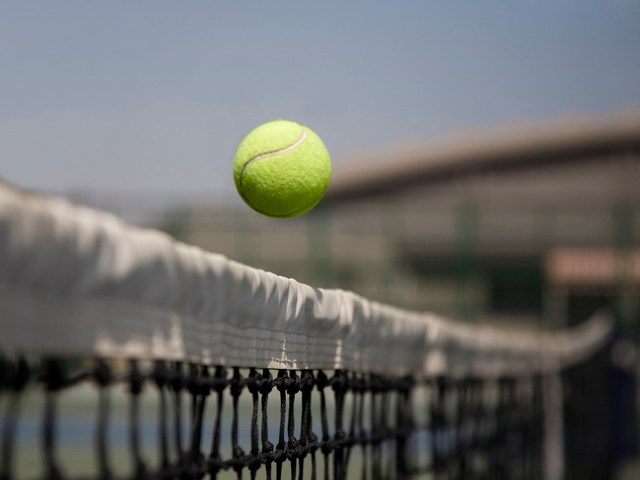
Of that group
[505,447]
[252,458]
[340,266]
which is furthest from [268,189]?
[340,266]

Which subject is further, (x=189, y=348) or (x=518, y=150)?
(x=518, y=150)

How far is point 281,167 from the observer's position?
355 centimetres

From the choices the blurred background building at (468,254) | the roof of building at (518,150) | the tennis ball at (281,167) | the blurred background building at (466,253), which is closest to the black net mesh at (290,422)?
the tennis ball at (281,167)

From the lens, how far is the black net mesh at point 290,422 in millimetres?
1349

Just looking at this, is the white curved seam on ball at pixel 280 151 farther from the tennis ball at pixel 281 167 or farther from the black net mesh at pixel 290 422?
the black net mesh at pixel 290 422

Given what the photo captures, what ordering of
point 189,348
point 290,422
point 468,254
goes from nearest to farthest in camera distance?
1. point 189,348
2. point 290,422
3. point 468,254

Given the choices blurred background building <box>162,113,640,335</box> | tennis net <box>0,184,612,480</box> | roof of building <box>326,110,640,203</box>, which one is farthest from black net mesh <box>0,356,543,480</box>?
roof of building <box>326,110,640,203</box>

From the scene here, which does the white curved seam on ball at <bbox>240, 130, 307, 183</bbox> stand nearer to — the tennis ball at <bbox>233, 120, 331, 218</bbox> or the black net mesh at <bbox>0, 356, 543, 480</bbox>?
the tennis ball at <bbox>233, 120, 331, 218</bbox>

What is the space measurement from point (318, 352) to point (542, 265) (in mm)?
20440

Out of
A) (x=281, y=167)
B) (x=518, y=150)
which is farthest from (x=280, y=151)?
(x=518, y=150)

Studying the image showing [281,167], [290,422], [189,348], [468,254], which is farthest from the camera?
[468,254]

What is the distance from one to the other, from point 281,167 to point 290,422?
4.23 ft

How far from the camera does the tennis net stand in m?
1.19

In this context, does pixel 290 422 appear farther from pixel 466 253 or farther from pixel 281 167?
pixel 466 253
